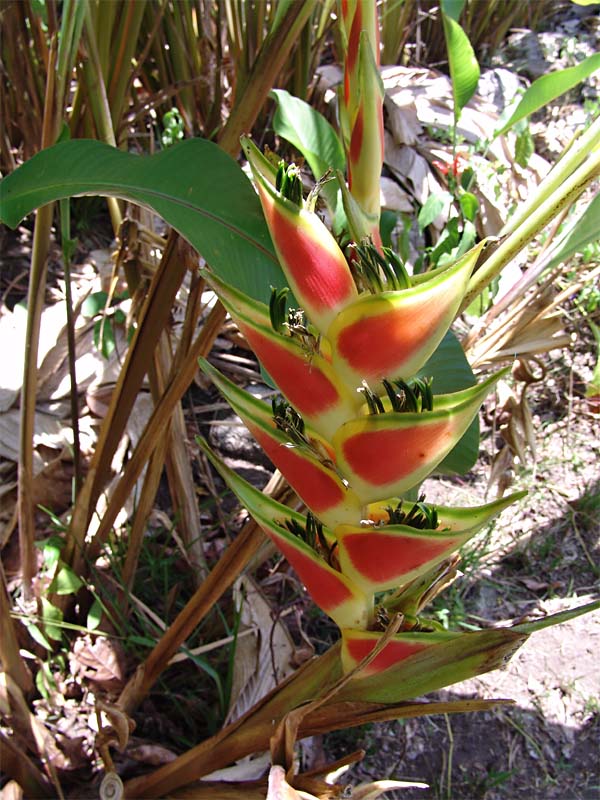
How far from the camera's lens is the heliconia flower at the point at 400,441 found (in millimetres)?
337

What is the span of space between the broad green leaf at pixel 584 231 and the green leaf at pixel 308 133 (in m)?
0.36

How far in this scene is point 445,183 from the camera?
1724mm

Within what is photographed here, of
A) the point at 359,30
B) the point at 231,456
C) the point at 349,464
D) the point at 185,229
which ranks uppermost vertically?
the point at 359,30

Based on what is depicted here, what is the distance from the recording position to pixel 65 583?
0.82 meters

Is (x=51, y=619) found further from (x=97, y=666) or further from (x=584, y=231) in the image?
(x=584, y=231)

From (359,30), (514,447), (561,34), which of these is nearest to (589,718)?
(514,447)

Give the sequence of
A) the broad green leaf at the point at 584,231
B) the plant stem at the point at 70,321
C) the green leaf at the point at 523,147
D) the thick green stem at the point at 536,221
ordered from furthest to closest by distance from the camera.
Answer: the green leaf at the point at 523,147 < the plant stem at the point at 70,321 < the broad green leaf at the point at 584,231 < the thick green stem at the point at 536,221

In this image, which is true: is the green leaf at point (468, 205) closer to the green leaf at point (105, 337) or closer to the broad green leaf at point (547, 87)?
the broad green leaf at point (547, 87)

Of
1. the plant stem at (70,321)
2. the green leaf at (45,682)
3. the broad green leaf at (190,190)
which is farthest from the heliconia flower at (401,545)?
the green leaf at (45,682)

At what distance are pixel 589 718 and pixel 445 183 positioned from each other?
1.23 meters

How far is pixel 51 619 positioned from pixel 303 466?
1.97 feet

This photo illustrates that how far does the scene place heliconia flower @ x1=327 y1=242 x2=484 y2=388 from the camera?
0.32 metres

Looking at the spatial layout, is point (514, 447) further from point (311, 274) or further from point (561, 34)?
point (561, 34)

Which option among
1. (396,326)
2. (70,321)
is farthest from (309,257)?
(70,321)
